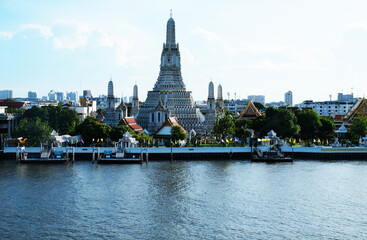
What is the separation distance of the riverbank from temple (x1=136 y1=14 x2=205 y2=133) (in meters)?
20.9

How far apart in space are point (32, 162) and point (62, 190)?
21.7m

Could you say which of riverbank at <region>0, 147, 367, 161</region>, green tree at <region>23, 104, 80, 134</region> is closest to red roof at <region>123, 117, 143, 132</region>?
green tree at <region>23, 104, 80, 134</region>

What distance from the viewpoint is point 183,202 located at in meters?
43.3

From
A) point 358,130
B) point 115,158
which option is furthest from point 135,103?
point 358,130

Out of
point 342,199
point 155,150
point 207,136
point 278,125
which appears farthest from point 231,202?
point 207,136

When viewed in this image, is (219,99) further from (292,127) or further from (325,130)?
(292,127)

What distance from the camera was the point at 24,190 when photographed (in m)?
47.2

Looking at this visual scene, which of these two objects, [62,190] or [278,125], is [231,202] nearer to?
[62,190]

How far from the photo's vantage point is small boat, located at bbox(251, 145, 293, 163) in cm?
6919

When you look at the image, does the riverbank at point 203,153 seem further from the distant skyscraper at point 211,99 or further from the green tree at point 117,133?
the distant skyscraper at point 211,99

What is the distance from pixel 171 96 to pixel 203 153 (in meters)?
28.8

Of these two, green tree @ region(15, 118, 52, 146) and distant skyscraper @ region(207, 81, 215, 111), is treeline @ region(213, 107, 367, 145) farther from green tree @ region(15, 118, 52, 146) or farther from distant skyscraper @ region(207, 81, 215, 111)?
green tree @ region(15, 118, 52, 146)

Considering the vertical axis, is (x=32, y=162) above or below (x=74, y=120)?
below

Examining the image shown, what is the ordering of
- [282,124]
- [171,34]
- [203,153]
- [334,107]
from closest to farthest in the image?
[203,153] → [282,124] → [171,34] → [334,107]
